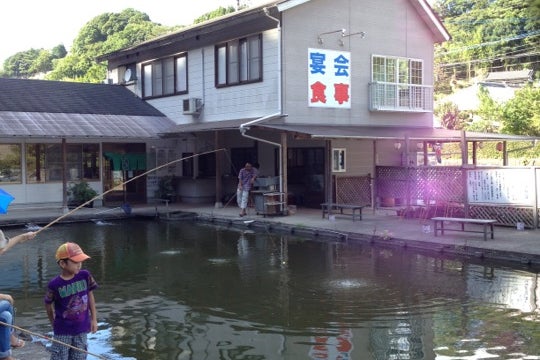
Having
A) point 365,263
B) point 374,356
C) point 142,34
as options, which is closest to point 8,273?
point 365,263

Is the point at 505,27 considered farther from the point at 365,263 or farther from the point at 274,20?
the point at 365,263

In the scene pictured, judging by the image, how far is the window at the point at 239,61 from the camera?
64.3 feet

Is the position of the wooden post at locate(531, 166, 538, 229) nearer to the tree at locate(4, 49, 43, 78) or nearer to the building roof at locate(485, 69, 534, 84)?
the building roof at locate(485, 69, 534, 84)

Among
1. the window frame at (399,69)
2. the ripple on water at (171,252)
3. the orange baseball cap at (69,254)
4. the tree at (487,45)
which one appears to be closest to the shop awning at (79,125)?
the ripple on water at (171,252)

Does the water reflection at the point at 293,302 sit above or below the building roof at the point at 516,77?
A: below

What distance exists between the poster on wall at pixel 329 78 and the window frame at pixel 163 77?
19.2ft

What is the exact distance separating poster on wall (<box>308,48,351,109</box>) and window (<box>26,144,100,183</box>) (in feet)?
29.1

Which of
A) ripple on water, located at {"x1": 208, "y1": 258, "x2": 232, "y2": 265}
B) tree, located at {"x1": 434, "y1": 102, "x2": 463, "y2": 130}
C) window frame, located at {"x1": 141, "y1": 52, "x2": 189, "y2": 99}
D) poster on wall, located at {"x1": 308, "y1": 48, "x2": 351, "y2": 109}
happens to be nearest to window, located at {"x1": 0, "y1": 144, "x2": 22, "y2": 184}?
window frame, located at {"x1": 141, "y1": 52, "x2": 189, "y2": 99}

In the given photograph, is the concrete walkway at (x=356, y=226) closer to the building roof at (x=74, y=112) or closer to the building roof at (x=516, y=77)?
the building roof at (x=74, y=112)

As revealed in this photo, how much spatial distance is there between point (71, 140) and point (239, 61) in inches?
273

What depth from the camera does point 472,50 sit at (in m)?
58.7

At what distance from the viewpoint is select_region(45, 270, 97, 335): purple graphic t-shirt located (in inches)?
192

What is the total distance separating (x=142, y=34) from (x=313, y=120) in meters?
56.6

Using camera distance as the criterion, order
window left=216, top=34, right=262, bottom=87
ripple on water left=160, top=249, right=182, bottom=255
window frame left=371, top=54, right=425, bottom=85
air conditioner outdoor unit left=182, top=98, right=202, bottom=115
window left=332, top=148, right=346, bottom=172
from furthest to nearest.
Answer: air conditioner outdoor unit left=182, top=98, right=202, bottom=115
window frame left=371, top=54, right=425, bottom=85
window left=332, top=148, right=346, bottom=172
window left=216, top=34, right=262, bottom=87
ripple on water left=160, top=249, right=182, bottom=255
